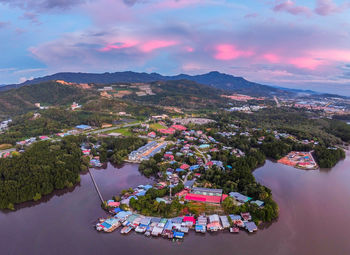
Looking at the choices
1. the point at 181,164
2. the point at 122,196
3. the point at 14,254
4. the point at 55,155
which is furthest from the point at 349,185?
the point at 55,155

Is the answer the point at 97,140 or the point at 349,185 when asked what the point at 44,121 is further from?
the point at 349,185

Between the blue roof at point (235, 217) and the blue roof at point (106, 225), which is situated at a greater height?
the blue roof at point (235, 217)

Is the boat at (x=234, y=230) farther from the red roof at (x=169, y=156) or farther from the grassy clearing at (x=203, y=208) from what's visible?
the red roof at (x=169, y=156)

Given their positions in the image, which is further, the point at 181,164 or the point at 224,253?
the point at 181,164

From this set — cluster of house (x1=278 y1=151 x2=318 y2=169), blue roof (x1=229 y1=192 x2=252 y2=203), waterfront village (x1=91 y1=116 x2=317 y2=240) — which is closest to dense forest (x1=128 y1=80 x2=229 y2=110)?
cluster of house (x1=278 y1=151 x2=318 y2=169)

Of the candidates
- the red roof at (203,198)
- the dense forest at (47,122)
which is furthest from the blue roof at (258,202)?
the dense forest at (47,122)

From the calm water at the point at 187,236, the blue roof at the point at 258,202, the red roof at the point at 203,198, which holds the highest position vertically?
the blue roof at the point at 258,202

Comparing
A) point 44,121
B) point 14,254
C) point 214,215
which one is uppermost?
point 44,121
